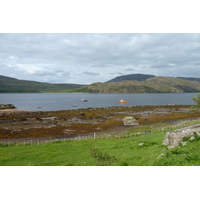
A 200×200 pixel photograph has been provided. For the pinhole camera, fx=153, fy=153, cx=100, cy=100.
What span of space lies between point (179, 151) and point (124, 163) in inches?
203

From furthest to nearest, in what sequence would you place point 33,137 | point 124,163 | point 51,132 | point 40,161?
point 51,132
point 33,137
point 40,161
point 124,163

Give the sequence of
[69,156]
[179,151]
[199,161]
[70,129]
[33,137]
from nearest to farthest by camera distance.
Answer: [199,161] < [179,151] < [69,156] < [33,137] < [70,129]

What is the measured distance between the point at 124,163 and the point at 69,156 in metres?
8.61

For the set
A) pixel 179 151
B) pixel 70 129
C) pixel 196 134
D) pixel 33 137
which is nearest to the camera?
pixel 179 151

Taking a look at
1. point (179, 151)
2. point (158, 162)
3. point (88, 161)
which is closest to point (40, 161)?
point (88, 161)

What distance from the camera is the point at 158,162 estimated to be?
12352 millimetres

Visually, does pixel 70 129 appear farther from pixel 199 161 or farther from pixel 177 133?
pixel 199 161

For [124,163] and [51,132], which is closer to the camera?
[124,163]

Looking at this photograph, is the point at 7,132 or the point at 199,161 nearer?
the point at 199,161

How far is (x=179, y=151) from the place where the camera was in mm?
13922

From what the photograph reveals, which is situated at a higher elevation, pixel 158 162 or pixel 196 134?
pixel 196 134

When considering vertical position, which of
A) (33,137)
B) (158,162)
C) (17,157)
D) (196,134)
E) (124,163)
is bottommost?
(33,137)

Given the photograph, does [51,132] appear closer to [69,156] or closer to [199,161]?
Result: [69,156]

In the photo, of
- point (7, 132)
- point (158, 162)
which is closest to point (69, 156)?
point (158, 162)
